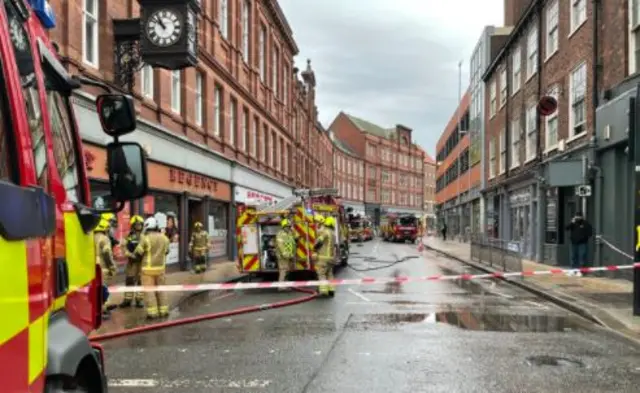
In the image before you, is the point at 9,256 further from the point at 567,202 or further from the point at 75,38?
the point at 567,202

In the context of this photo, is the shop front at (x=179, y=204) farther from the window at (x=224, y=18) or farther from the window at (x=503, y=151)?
the window at (x=503, y=151)

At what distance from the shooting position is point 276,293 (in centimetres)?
1413

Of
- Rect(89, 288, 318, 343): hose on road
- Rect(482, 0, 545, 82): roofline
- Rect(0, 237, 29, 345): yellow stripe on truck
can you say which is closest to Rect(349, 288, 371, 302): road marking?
Rect(89, 288, 318, 343): hose on road

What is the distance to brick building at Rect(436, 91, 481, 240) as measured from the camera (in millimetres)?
46500

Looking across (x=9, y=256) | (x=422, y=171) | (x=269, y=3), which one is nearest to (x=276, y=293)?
(x=9, y=256)

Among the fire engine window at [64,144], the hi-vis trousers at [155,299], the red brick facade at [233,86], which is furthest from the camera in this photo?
the red brick facade at [233,86]

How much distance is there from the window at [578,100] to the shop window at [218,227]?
40.7 feet

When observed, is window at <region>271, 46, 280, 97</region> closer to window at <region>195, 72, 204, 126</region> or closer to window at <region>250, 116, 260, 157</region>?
window at <region>250, 116, 260, 157</region>

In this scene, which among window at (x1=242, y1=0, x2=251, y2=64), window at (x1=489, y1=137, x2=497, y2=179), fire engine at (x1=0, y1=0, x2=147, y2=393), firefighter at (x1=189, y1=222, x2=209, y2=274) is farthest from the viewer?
window at (x1=489, y1=137, x2=497, y2=179)

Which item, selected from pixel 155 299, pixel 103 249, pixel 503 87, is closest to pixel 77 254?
pixel 103 249

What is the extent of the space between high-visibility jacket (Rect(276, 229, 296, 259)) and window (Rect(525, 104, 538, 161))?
12748mm

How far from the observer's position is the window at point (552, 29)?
22.1 meters

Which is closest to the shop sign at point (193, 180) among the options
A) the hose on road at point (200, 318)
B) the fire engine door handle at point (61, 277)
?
the hose on road at point (200, 318)

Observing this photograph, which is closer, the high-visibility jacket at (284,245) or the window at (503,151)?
the high-visibility jacket at (284,245)
